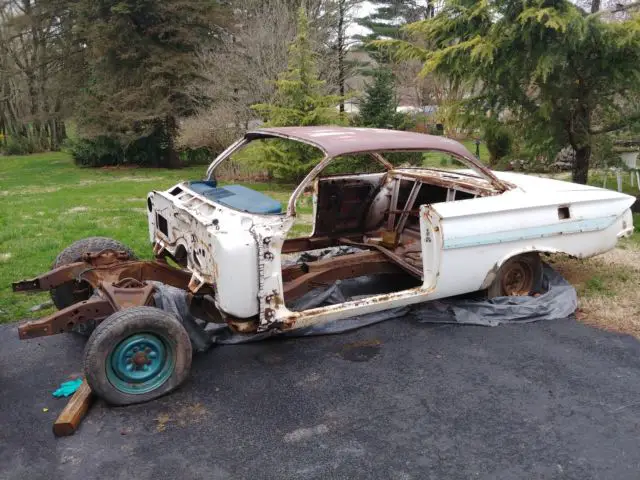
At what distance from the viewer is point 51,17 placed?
74.0ft

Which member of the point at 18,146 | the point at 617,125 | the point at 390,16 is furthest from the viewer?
the point at 390,16

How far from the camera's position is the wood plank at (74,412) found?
11.0 ft

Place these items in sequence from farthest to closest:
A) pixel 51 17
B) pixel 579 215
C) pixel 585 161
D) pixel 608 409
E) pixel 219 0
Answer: pixel 51 17 → pixel 219 0 → pixel 585 161 → pixel 579 215 → pixel 608 409

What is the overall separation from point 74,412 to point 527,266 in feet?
12.9

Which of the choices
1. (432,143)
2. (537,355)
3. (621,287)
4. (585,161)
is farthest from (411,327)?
(585,161)

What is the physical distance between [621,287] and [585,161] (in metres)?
3.97

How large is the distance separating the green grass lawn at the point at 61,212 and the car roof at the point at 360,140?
9.58 feet

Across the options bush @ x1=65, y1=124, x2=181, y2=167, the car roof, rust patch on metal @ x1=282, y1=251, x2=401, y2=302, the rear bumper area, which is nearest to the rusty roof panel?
the car roof

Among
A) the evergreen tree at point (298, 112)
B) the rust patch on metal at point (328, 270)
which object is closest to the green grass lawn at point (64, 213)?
the evergreen tree at point (298, 112)

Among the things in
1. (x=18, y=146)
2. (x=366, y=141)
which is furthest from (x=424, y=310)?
(x=18, y=146)

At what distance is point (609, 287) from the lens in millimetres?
5773

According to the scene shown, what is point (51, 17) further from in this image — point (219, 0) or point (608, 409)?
point (608, 409)

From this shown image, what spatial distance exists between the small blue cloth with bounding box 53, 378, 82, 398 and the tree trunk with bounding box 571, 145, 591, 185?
7966 millimetres

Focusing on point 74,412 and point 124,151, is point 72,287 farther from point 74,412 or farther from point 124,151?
point 124,151
